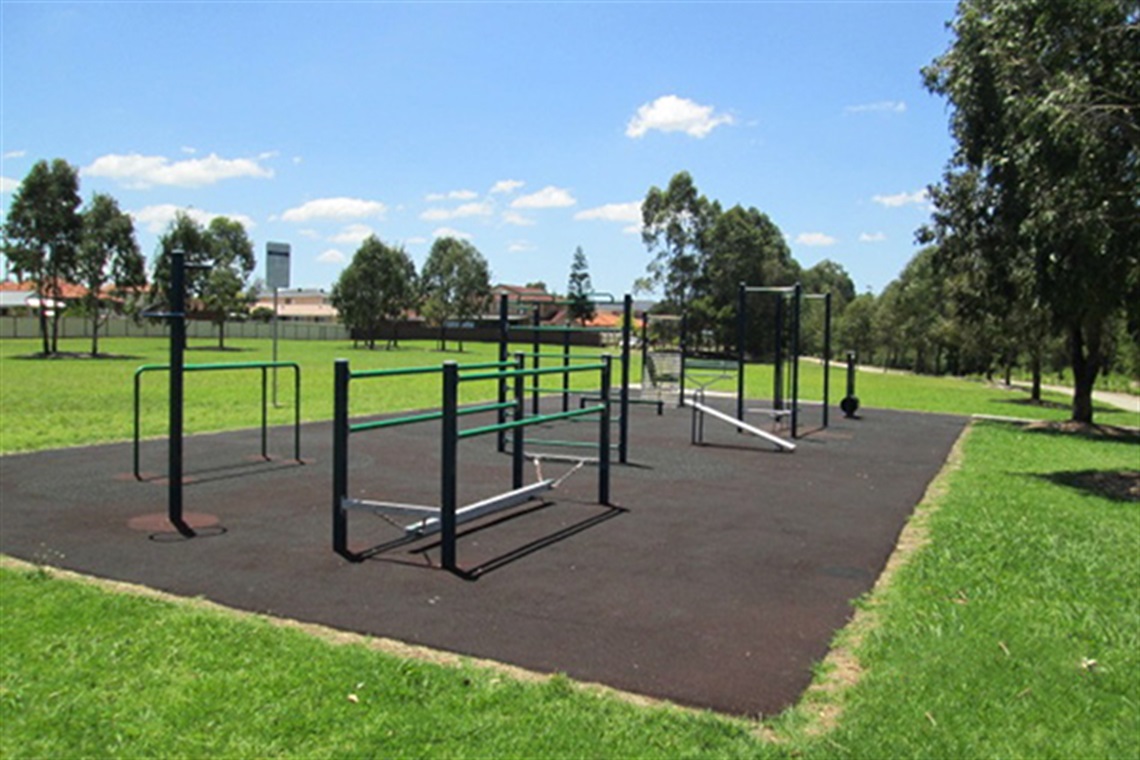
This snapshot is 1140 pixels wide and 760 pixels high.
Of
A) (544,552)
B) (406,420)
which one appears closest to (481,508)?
(544,552)

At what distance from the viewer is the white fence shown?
54469mm

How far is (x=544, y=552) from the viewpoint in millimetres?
6305

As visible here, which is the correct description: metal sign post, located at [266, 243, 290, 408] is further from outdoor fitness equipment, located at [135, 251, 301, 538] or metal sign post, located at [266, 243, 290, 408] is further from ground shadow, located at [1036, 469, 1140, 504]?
ground shadow, located at [1036, 469, 1140, 504]

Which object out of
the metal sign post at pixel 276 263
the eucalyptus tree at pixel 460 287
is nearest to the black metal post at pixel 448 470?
the metal sign post at pixel 276 263

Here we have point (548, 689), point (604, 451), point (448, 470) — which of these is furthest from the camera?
point (604, 451)

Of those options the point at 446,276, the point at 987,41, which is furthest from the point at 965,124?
the point at 446,276

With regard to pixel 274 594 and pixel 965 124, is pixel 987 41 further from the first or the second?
pixel 274 594

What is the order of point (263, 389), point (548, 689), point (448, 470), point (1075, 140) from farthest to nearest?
point (263, 389) → point (1075, 140) → point (448, 470) → point (548, 689)

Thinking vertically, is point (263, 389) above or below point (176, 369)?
below

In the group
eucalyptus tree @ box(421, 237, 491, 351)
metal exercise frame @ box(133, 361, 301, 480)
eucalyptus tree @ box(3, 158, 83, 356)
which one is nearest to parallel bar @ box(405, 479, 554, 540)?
metal exercise frame @ box(133, 361, 301, 480)

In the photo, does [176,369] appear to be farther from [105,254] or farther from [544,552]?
[105,254]

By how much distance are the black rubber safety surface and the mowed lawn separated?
0.30m

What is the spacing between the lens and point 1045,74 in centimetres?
1060

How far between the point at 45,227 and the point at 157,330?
27.3 m
